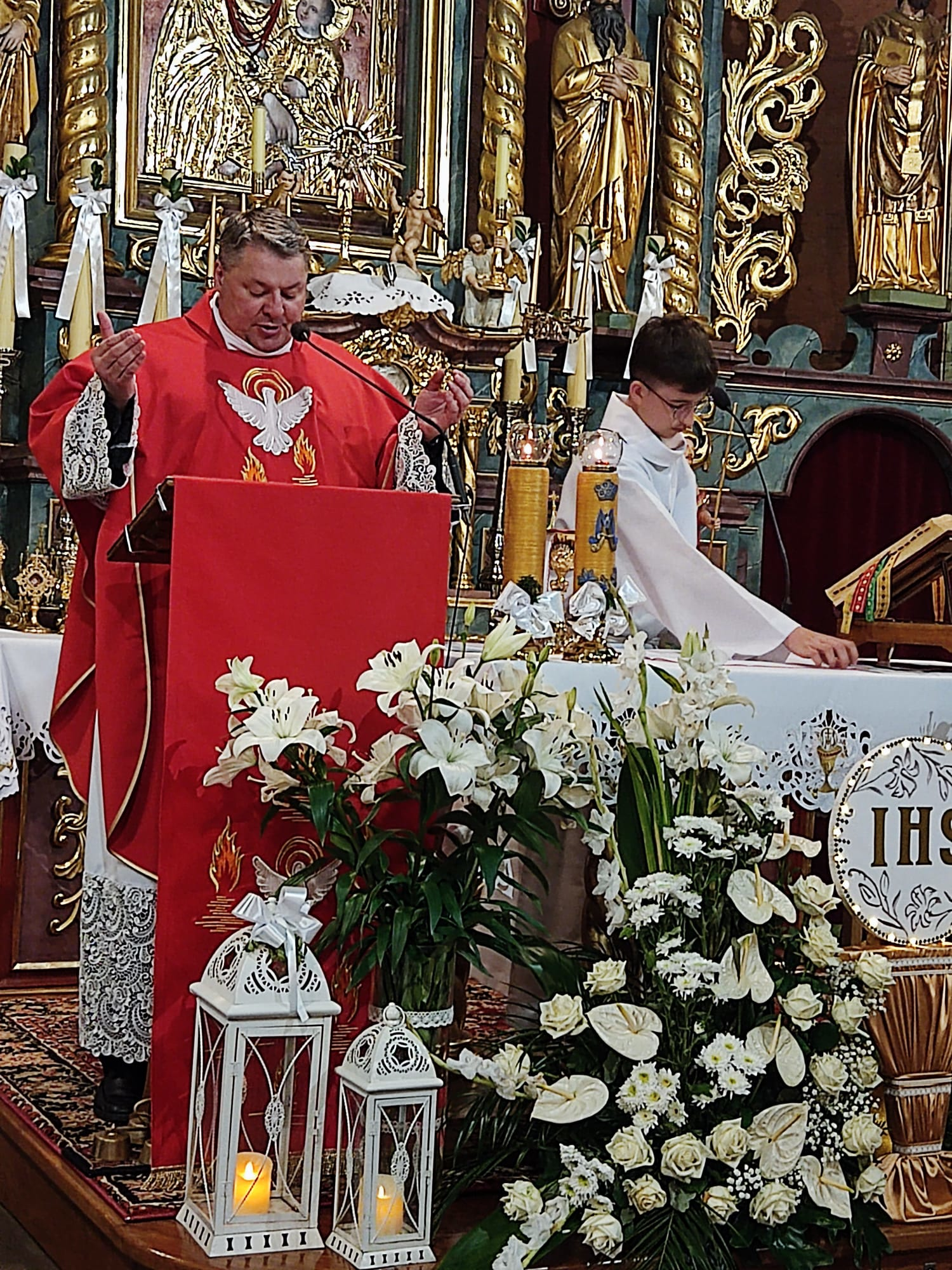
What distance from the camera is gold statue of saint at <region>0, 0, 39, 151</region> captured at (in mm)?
6371

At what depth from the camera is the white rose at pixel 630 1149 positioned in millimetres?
3135

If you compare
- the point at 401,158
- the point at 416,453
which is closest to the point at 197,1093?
the point at 416,453

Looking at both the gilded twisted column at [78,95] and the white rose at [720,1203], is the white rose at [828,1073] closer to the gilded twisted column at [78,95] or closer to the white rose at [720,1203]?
the white rose at [720,1203]

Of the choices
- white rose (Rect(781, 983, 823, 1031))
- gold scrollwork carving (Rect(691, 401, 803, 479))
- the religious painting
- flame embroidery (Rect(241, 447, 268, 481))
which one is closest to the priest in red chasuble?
flame embroidery (Rect(241, 447, 268, 481))

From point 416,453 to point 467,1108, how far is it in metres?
1.27

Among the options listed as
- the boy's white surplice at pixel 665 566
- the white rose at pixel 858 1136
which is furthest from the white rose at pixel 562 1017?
the boy's white surplice at pixel 665 566

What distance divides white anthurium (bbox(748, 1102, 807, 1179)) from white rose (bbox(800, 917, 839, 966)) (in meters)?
0.26

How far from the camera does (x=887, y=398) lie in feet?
25.5

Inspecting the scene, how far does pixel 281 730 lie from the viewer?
3.27m

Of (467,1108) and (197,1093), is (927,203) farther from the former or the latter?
(197,1093)

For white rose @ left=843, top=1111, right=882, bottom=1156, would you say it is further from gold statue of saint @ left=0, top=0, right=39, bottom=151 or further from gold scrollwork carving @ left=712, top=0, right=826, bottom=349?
gold scrollwork carving @ left=712, top=0, right=826, bottom=349

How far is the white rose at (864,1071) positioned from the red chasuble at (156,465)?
1.33 meters

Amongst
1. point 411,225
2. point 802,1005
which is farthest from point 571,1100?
point 411,225

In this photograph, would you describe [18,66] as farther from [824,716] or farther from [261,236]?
[824,716]
